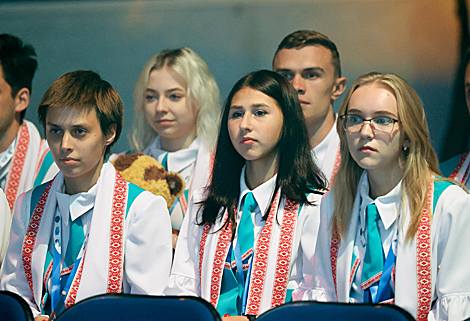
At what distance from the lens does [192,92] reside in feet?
12.1

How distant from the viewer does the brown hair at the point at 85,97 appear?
249cm

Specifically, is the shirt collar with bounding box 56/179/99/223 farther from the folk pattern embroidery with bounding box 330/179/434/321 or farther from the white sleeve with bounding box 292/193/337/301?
the folk pattern embroidery with bounding box 330/179/434/321

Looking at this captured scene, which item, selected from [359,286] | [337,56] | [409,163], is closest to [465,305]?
[359,286]

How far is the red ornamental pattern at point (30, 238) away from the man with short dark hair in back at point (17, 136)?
97cm

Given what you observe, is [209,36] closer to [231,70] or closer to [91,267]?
[231,70]

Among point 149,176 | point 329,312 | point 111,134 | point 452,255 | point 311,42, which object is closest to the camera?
point 329,312

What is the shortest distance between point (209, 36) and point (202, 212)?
6.02 ft

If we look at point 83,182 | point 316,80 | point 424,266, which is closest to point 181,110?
point 316,80

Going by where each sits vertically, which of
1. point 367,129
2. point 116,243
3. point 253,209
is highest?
point 367,129

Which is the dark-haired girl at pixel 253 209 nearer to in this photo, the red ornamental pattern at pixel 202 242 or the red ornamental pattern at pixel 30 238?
the red ornamental pattern at pixel 202 242

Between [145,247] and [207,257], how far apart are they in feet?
0.87

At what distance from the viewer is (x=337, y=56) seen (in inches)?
143

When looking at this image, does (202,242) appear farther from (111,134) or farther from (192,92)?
(192,92)

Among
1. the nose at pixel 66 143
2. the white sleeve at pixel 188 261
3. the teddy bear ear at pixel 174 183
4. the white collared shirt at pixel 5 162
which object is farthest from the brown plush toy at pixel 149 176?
the white collared shirt at pixel 5 162
